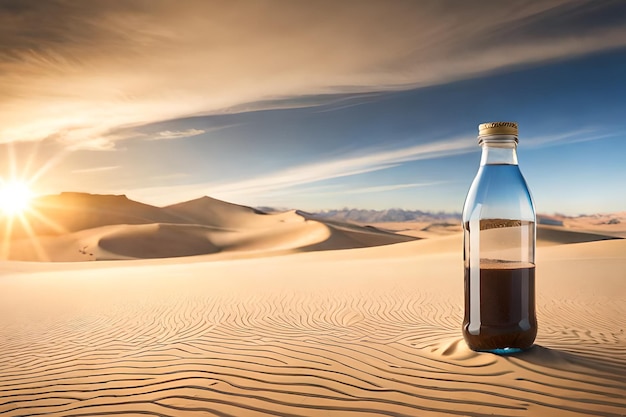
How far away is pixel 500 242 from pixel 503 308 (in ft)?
1.55

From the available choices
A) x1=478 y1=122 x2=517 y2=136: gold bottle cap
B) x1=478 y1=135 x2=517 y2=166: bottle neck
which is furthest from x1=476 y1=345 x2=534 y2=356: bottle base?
x1=478 y1=122 x2=517 y2=136: gold bottle cap

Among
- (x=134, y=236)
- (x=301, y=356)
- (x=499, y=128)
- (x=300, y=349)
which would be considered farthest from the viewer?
(x=134, y=236)

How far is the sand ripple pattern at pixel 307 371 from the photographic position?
11.1ft

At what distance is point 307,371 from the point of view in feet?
13.3

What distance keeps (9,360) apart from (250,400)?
3.43 m

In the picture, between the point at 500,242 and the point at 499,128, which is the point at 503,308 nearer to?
the point at 500,242

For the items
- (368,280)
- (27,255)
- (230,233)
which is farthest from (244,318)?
(230,233)

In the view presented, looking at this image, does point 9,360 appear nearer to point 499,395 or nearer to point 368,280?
point 499,395

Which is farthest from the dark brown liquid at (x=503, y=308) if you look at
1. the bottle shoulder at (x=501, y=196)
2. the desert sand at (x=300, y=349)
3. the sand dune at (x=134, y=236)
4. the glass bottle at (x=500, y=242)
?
the sand dune at (x=134, y=236)

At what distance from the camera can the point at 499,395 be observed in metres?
3.39

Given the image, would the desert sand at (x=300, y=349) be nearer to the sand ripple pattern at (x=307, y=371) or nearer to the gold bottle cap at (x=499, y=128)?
the sand ripple pattern at (x=307, y=371)

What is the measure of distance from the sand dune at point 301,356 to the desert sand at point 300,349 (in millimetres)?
18

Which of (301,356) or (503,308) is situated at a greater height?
(503,308)

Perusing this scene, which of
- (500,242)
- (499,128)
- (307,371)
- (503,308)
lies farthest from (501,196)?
(307,371)
